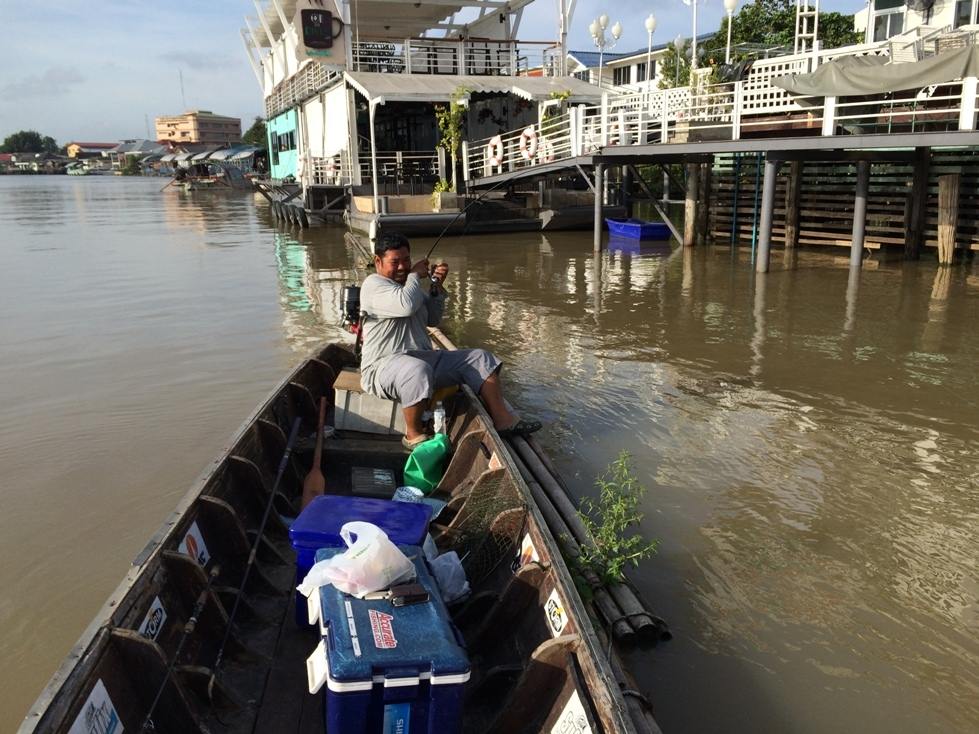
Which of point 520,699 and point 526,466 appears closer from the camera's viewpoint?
point 520,699

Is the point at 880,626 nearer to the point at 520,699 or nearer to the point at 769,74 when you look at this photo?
the point at 520,699

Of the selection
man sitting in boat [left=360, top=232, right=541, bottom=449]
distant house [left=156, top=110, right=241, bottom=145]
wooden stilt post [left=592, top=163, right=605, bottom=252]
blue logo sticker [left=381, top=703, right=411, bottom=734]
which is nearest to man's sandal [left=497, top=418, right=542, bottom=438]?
man sitting in boat [left=360, top=232, right=541, bottom=449]

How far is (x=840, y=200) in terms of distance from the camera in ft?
61.0

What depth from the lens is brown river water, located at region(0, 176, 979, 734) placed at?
4211 mm

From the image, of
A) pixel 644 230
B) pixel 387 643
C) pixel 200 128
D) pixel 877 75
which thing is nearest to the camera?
pixel 387 643

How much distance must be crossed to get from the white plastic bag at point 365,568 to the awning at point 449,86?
22.8m

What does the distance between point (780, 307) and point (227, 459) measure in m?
10.4

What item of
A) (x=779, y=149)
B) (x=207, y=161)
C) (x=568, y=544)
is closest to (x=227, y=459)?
(x=568, y=544)

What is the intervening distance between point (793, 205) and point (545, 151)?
6212 mm

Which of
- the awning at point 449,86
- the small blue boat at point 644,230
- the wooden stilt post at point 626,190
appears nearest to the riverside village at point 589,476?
the small blue boat at point 644,230

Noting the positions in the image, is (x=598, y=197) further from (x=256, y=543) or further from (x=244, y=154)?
(x=244, y=154)

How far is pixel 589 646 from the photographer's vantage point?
2.90m

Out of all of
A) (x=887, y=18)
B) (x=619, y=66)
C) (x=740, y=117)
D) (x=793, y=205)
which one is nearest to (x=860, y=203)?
(x=740, y=117)

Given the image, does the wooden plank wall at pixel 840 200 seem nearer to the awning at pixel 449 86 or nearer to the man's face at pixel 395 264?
the awning at pixel 449 86
